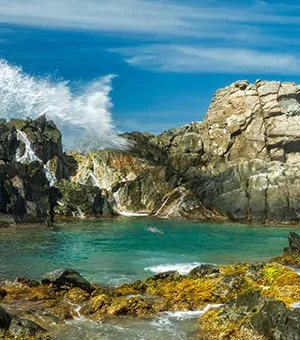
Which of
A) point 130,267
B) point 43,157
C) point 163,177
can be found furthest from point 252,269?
point 43,157

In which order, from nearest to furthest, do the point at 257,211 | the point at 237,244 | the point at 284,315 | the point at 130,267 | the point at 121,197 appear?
the point at 284,315 → the point at 130,267 → the point at 237,244 → the point at 257,211 → the point at 121,197

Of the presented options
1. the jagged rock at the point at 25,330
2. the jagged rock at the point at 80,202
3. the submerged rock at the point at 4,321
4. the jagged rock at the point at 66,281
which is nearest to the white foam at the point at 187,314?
A: the jagged rock at the point at 66,281

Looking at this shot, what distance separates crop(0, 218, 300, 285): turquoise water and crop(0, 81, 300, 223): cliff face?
39.5ft

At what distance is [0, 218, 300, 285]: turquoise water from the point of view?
139ft

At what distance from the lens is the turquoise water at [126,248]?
139ft

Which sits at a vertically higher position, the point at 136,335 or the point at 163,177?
the point at 163,177

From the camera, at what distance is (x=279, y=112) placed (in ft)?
451

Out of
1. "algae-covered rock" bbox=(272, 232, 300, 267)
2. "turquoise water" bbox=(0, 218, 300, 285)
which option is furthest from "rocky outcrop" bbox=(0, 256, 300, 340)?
"algae-covered rock" bbox=(272, 232, 300, 267)

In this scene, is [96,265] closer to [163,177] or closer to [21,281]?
[21,281]

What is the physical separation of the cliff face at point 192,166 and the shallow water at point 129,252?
10959 millimetres

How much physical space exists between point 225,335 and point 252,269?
44.7 feet

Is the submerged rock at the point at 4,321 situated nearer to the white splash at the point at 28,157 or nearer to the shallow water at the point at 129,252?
the shallow water at the point at 129,252

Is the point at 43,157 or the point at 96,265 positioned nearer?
the point at 96,265

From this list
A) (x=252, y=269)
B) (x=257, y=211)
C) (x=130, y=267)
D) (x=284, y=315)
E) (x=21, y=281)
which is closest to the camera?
(x=284, y=315)
